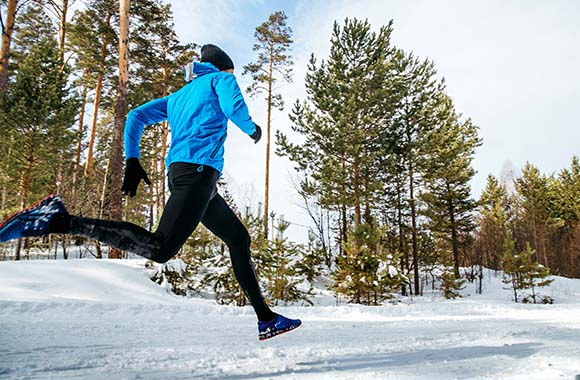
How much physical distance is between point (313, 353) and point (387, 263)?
6524 mm

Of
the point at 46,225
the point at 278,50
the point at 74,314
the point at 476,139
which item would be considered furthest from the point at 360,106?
the point at 46,225

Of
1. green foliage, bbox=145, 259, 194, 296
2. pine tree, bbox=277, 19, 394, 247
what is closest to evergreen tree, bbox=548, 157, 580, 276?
pine tree, bbox=277, 19, 394, 247

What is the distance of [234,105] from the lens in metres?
1.88

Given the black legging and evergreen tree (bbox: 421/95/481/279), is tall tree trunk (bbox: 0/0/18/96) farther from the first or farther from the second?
evergreen tree (bbox: 421/95/481/279)

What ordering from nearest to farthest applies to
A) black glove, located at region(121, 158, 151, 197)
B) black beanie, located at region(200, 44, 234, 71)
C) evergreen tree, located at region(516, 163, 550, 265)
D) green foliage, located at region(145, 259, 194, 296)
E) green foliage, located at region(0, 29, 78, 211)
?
black glove, located at region(121, 158, 151, 197) → black beanie, located at region(200, 44, 234, 71) → green foliage, located at region(145, 259, 194, 296) → green foliage, located at region(0, 29, 78, 211) → evergreen tree, located at region(516, 163, 550, 265)

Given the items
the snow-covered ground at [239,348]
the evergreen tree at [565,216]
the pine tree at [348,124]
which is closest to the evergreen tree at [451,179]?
the pine tree at [348,124]

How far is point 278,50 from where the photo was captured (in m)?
19.9

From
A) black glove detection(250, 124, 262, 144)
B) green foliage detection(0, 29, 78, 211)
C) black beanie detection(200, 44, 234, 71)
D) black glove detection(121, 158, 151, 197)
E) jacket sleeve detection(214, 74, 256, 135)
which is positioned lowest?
black glove detection(121, 158, 151, 197)

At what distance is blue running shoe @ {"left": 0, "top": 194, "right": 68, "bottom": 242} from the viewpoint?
144cm

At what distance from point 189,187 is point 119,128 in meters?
8.71

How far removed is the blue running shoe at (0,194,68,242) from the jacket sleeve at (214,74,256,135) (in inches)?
38.0

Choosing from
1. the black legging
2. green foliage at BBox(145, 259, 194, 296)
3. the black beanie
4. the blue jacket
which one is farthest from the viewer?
green foliage at BBox(145, 259, 194, 296)

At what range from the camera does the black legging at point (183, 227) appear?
5.21ft

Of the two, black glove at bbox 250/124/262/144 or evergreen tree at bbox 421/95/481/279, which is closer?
black glove at bbox 250/124/262/144
